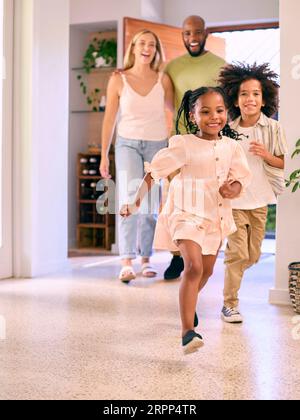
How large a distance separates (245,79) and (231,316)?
44.5 inches

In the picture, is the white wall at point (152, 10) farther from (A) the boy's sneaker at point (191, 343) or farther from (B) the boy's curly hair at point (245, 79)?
(A) the boy's sneaker at point (191, 343)

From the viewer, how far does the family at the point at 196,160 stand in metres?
2.80

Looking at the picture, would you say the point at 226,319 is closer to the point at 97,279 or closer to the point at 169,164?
the point at 169,164

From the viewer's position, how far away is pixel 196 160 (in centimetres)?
284

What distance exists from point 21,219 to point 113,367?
7.60 feet

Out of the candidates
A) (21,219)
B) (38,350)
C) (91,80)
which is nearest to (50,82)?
(21,219)

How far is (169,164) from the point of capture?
2799 millimetres

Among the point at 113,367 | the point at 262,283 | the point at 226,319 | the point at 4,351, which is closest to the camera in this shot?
the point at 113,367

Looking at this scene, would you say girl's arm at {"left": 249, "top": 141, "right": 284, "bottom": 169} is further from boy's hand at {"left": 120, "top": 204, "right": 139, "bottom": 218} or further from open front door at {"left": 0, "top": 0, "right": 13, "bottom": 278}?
open front door at {"left": 0, "top": 0, "right": 13, "bottom": 278}

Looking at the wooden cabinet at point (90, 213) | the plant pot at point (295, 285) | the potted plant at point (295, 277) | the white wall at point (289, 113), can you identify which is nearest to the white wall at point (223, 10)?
the wooden cabinet at point (90, 213)

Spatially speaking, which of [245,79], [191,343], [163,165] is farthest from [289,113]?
[191,343]

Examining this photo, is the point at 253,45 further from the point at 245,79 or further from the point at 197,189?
the point at 197,189

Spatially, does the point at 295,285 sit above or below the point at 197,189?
below

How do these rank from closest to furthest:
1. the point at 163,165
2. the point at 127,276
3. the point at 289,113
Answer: the point at 163,165
the point at 289,113
the point at 127,276
